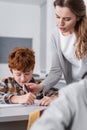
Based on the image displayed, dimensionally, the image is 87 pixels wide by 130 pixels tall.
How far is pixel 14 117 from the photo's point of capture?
1.07m

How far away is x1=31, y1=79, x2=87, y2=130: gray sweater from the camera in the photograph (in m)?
0.56

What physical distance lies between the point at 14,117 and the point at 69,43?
59cm

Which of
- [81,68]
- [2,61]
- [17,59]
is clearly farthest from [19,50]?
[2,61]

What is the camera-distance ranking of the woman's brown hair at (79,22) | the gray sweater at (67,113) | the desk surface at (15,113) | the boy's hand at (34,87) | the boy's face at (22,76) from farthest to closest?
the boy's face at (22,76) → the boy's hand at (34,87) → the woman's brown hair at (79,22) → the desk surface at (15,113) → the gray sweater at (67,113)

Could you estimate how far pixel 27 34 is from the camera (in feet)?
17.6

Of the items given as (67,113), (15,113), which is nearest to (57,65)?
(15,113)

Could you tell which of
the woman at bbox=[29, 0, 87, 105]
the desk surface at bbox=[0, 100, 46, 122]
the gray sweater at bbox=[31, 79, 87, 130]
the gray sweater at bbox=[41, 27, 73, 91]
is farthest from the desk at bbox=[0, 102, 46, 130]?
the gray sweater at bbox=[31, 79, 87, 130]

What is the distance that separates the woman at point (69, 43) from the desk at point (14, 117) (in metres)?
0.16

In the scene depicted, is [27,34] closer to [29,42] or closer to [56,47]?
[29,42]

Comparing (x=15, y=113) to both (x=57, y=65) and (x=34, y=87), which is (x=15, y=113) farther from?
(x=57, y=65)

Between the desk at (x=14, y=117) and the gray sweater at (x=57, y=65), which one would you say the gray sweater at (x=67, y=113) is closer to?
the desk at (x=14, y=117)

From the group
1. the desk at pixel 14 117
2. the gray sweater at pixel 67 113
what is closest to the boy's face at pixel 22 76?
the desk at pixel 14 117

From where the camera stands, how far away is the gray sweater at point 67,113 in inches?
22.0

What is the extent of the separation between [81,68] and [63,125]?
0.86 m
